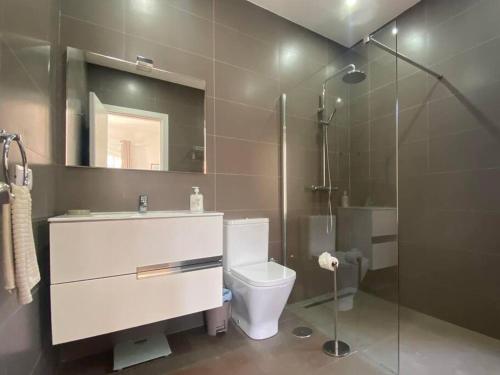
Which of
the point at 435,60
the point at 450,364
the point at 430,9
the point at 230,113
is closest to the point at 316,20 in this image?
the point at 430,9

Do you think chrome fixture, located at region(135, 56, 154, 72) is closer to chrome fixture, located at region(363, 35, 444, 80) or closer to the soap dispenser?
the soap dispenser

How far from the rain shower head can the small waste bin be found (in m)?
2.05

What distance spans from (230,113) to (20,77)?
4.53ft

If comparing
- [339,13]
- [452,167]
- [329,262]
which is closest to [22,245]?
[329,262]

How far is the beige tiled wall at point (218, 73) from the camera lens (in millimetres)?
1613

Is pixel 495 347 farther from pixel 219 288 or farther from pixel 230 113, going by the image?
pixel 230 113

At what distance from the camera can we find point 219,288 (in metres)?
1.58

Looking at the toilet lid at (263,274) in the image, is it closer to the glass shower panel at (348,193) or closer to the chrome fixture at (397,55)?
the glass shower panel at (348,193)

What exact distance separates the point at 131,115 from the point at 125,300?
1196mm

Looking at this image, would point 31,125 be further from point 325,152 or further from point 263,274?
point 325,152

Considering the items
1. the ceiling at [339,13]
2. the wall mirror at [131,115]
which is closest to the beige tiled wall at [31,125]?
the wall mirror at [131,115]

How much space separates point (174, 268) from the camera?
144cm

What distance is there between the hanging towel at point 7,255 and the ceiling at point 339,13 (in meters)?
2.41

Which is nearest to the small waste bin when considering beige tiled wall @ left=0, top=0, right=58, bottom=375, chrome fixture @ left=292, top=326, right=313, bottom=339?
chrome fixture @ left=292, top=326, right=313, bottom=339
